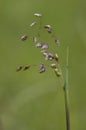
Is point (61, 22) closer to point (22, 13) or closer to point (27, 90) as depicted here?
point (22, 13)

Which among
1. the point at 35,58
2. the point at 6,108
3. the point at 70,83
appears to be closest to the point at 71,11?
the point at 35,58

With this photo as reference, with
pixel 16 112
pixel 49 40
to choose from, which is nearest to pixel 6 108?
pixel 16 112

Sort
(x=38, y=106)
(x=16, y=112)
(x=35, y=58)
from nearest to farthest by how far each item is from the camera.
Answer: (x=16, y=112) → (x=38, y=106) → (x=35, y=58)

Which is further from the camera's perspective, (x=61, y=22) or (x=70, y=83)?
(x=61, y=22)

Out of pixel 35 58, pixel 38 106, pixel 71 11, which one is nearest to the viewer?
pixel 38 106

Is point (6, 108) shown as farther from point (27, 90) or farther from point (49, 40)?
point (49, 40)

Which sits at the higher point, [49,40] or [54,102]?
[49,40]
